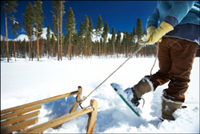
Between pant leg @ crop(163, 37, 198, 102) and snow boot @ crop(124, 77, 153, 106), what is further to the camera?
snow boot @ crop(124, 77, 153, 106)

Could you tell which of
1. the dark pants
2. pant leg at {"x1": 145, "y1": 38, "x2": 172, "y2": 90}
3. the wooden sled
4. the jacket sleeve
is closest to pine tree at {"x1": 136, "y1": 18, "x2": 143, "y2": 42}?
the jacket sleeve

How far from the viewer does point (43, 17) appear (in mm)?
17719

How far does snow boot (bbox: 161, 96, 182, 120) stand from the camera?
1188 mm

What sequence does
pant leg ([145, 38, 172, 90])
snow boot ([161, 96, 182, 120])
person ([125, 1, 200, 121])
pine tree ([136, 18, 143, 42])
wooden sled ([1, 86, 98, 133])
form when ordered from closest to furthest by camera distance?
wooden sled ([1, 86, 98, 133]) < person ([125, 1, 200, 121]) < snow boot ([161, 96, 182, 120]) < pant leg ([145, 38, 172, 90]) < pine tree ([136, 18, 143, 42])

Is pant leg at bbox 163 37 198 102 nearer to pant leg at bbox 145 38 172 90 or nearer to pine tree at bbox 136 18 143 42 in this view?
pant leg at bbox 145 38 172 90

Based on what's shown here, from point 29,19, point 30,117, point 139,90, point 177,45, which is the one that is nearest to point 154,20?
point 177,45

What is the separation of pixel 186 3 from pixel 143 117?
166 cm

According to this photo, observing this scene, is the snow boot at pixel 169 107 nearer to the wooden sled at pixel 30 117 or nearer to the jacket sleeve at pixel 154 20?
the wooden sled at pixel 30 117

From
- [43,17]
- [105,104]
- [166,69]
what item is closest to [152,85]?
[166,69]

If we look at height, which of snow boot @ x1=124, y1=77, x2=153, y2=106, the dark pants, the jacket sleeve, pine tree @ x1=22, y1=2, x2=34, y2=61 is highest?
pine tree @ x1=22, y1=2, x2=34, y2=61

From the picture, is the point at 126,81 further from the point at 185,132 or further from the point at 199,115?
the point at 185,132

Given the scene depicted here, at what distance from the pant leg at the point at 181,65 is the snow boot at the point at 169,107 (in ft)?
0.19

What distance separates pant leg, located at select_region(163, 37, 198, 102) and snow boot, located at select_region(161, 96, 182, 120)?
59mm

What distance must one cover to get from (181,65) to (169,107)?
60cm
